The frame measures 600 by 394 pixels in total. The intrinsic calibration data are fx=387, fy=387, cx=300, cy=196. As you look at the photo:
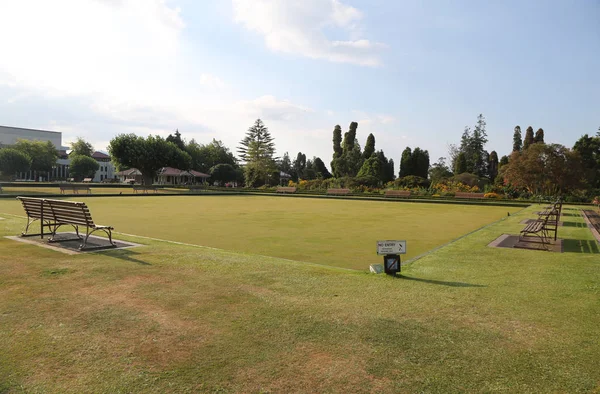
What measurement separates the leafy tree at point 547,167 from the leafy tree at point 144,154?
4324 cm

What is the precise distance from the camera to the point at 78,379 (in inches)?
109

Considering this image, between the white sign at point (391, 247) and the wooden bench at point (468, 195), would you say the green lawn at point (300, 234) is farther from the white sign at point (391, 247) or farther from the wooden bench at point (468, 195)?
the wooden bench at point (468, 195)

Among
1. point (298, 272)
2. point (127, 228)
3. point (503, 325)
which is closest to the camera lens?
point (503, 325)

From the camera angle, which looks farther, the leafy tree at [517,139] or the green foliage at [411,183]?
the leafy tree at [517,139]

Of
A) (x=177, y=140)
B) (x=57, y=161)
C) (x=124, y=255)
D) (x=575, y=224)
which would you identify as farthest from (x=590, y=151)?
(x=57, y=161)

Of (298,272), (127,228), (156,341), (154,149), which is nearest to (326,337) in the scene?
(156,341)

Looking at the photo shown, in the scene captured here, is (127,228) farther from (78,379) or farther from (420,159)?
(420,159)

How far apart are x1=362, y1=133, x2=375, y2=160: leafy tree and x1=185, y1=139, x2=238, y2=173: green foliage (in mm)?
35486

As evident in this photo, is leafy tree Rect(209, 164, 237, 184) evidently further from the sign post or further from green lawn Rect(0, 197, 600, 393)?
the sign post

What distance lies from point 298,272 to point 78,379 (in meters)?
3.47

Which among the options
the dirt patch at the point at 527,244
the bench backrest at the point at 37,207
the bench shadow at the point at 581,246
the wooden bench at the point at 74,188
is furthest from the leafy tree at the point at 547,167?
the wooden bench at the point at 74,188

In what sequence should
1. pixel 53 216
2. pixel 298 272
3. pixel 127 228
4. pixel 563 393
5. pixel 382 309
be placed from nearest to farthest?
pixel 563 393
pixel 382 309
pixel 298 272
pixel 53 216
pixel 127 228

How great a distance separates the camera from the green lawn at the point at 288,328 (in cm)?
282

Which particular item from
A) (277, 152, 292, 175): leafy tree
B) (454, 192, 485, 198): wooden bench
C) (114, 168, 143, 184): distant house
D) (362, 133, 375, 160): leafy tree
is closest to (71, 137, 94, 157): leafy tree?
(114, 168, 143, 184): distant house
